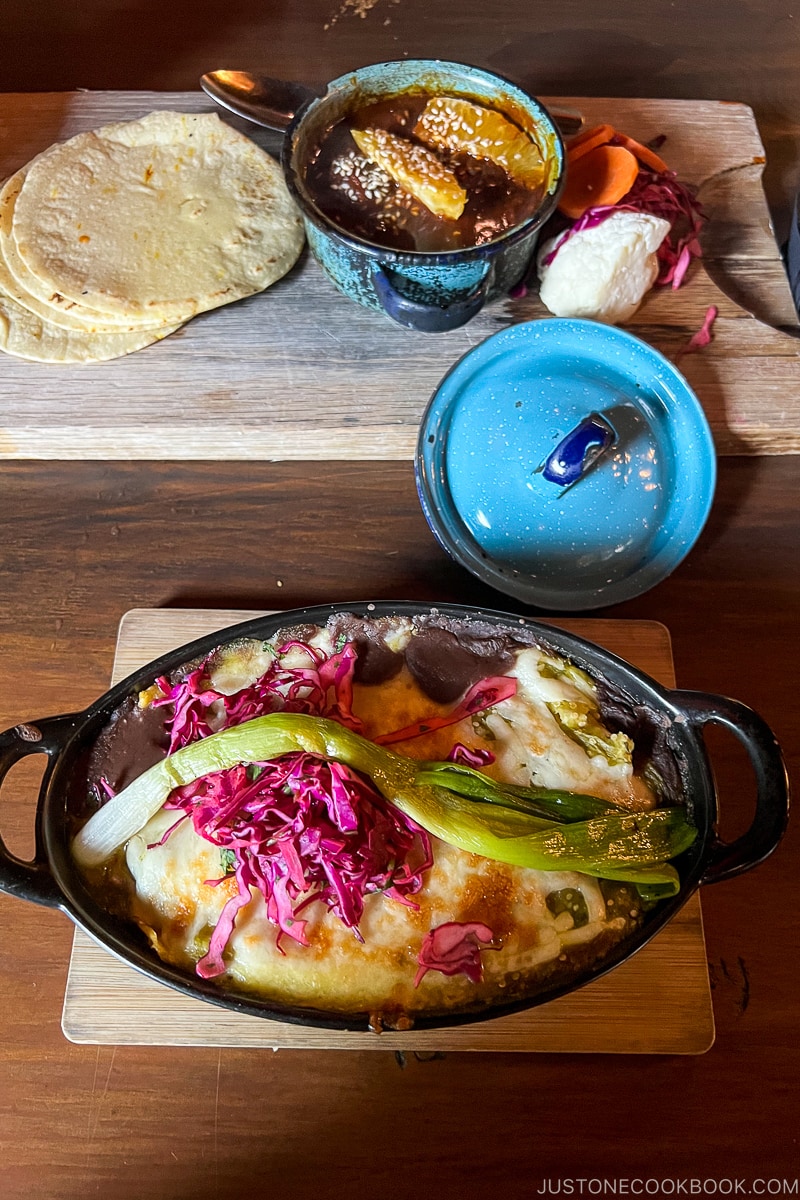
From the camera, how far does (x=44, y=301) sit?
1.69 metres

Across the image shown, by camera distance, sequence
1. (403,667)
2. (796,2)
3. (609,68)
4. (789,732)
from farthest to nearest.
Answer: (796,2) < (609,68) < (789,732) < (403,667)

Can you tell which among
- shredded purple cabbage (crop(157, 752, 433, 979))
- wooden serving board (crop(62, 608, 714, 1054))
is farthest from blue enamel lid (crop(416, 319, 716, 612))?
wooden serving board (crop(62, 608, 714, 1054))

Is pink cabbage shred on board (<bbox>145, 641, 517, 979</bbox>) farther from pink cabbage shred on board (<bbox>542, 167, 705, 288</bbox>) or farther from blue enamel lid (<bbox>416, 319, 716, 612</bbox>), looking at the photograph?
pink cabbage shred on board (<bbox>542, 167, 705, 288</bbox>)

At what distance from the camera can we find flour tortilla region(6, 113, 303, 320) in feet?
5.52

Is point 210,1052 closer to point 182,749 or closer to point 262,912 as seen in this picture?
point 262,912

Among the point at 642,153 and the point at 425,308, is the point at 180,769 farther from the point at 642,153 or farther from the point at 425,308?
the point at 642,153

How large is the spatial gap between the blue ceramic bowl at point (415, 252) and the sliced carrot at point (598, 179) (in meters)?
0.19

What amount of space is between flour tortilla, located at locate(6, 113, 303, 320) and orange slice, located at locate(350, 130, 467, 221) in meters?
0.29

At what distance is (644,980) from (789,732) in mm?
586

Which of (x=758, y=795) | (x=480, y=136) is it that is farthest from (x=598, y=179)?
(x=758, y=795)

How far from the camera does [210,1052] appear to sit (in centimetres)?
133

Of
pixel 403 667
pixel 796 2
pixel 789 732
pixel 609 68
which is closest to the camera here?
pixel 403 667

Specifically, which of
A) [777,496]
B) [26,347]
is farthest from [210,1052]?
[777,496]

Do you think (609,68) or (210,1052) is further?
(609,68)
